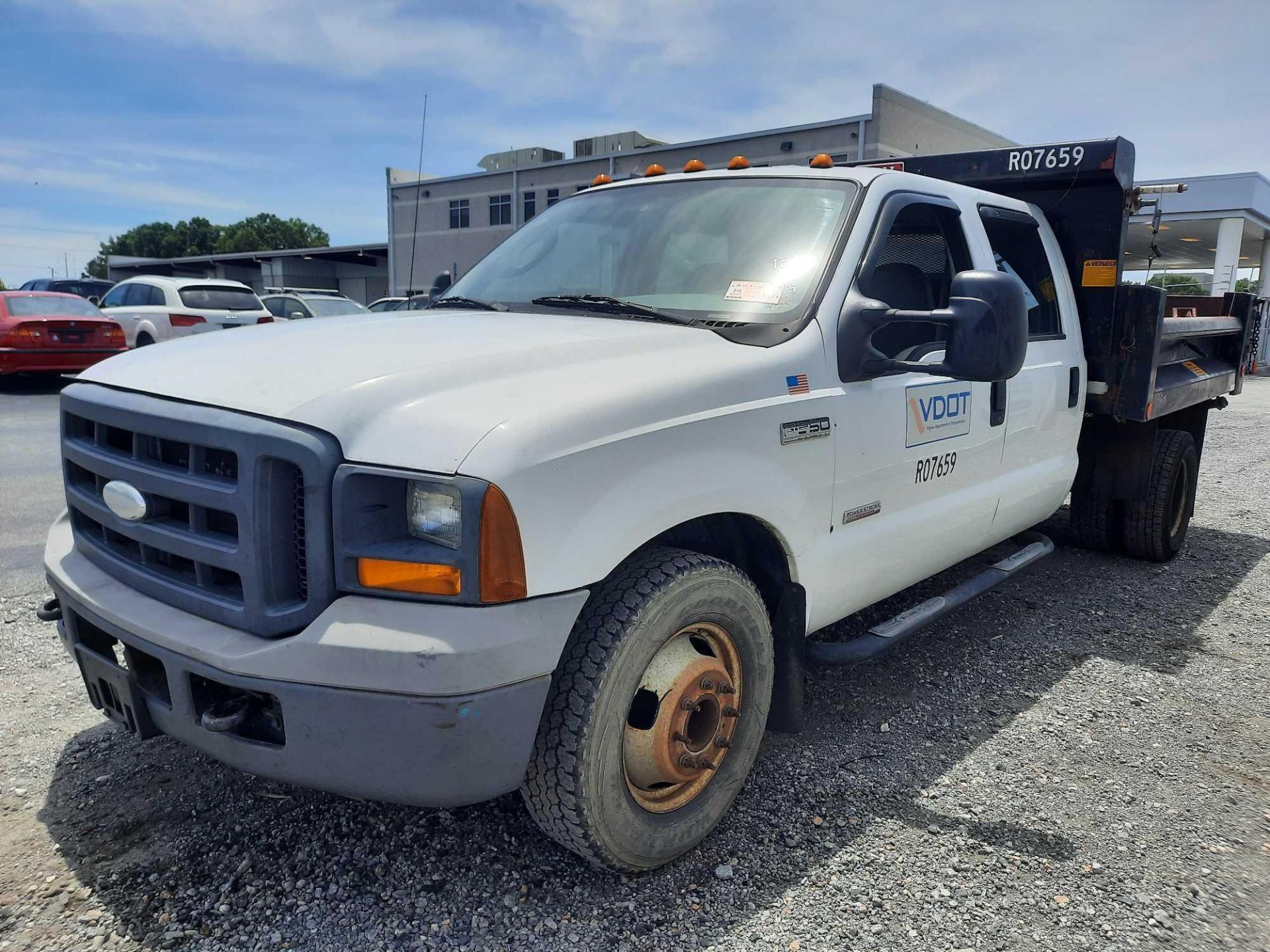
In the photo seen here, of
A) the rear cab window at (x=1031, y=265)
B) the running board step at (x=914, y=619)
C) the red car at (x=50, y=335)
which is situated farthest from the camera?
the red car at (x=50, y=335)

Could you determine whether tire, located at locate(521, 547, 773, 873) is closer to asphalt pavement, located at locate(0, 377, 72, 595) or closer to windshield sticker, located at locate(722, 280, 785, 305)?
windshield sticker, located at locate(722, 280, 785, 305)

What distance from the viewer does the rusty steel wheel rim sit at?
8.04ft

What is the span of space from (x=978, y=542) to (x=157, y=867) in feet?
10.5

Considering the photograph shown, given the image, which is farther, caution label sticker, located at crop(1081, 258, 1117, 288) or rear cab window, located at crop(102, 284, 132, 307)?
rear cab window, located at crop(102, 284, 132, 307)

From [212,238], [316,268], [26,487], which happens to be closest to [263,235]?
[212,238]

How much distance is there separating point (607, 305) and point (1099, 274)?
292 centimetres

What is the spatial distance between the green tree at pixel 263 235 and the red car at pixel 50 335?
248 ft

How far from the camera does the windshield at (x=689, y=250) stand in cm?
302

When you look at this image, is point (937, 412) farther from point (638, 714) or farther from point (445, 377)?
point (445, 377)

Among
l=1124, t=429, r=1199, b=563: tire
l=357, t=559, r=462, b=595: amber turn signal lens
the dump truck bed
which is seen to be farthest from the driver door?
l=1124, t=429, r=1199, b=563: tire

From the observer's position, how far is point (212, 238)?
299 feet

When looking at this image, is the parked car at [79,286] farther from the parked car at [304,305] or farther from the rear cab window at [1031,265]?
the rear cab window at [1031,265]

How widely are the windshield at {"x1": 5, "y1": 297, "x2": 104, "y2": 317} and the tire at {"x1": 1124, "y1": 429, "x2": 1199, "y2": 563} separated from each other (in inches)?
535

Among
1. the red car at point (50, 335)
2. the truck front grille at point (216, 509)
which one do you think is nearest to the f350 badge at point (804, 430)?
the truck front grille at point (216, 509)
